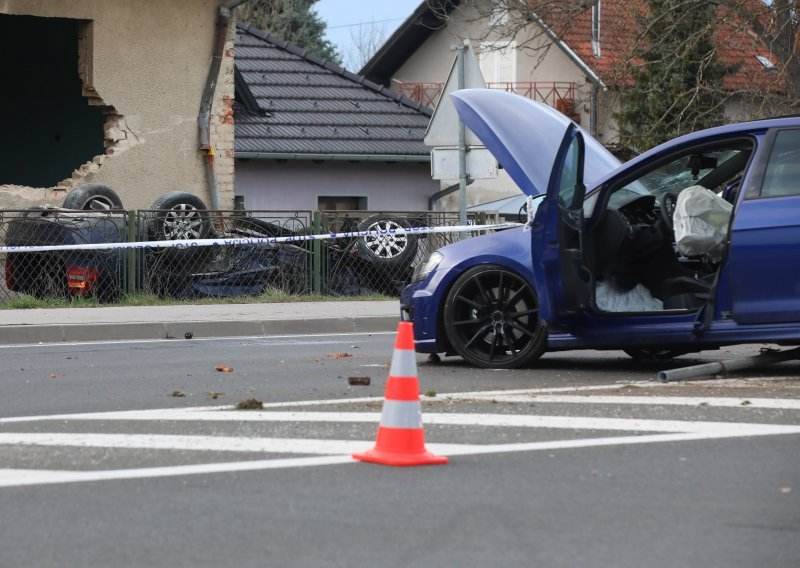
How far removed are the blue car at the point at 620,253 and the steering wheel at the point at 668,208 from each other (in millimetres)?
11

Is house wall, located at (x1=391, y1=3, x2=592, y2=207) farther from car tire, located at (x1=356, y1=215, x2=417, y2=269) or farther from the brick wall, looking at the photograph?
car tire, located at (x1=356, y1=215, x2=417, y2=269)

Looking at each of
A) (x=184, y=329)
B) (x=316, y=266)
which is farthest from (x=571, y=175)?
(x=316, y=266)

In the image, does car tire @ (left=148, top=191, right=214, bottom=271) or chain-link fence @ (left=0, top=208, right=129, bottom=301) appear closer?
Result: chain-link fence @ (left=0, top=208, right=129, bottom=301)

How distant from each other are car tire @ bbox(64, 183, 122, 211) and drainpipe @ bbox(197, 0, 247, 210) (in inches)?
91.3

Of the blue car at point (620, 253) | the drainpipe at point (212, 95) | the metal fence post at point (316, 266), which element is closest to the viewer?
the blue car at point (620, 253)

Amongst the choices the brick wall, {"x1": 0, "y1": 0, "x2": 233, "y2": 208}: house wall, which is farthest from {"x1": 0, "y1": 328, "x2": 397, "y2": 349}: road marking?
the brick wall

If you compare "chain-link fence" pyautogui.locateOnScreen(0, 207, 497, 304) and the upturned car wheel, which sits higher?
"chain-link fence" pyautogui.locateOnScreen(0, 207, 497, 304)

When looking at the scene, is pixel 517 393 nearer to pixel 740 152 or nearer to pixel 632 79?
pixel 740 152

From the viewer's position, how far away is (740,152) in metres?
10.1

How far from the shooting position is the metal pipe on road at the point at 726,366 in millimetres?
9102

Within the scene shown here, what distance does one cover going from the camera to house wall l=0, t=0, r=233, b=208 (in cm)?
2081

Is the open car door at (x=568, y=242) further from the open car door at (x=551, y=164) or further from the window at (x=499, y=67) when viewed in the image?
the window at (x=499, y=67)

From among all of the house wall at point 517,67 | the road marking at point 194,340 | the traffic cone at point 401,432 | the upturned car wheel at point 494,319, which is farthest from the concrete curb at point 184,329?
the house wall at point 517,67

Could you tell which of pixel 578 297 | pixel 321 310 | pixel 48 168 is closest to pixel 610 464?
pixel 578 297
